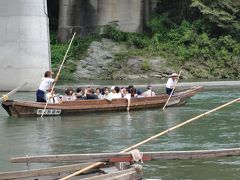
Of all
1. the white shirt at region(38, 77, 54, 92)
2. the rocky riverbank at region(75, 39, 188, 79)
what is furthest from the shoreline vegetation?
the white shirt at region(38, 77, 54, 92)

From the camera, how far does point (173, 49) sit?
4672 centimetres

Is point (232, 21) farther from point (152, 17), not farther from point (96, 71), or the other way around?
point (96, 71)

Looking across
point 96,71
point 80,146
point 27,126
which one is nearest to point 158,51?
point 96,71

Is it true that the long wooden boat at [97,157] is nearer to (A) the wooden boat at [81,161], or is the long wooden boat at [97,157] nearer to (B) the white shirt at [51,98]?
(A) the wooden boat at [81,161]

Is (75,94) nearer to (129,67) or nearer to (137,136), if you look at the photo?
(137,136)

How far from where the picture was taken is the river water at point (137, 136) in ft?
45.4

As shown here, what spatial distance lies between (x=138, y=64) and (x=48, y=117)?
70.5ft

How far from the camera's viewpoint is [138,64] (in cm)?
4459

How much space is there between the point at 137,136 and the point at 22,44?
16.3 meters

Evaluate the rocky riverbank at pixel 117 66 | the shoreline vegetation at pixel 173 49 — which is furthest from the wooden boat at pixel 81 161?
the rocky riverbank at pixel 117 66

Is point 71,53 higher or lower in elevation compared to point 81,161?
higher

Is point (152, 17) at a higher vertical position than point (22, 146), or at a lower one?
higher

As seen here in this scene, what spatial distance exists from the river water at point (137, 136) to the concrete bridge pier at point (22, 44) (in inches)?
332

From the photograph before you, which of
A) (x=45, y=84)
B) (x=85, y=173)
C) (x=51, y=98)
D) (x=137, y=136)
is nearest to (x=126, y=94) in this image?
(x=51, y=98)
